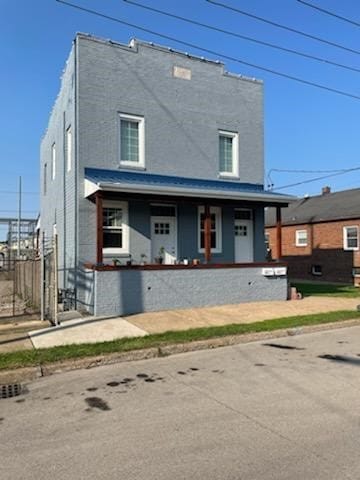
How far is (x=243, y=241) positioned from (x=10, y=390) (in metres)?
12.0

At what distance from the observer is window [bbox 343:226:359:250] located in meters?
25.5

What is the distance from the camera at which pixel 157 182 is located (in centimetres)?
1491

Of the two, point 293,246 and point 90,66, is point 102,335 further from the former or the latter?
point 293,246

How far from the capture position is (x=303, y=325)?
11055mm

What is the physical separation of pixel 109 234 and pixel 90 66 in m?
Result: 5.46

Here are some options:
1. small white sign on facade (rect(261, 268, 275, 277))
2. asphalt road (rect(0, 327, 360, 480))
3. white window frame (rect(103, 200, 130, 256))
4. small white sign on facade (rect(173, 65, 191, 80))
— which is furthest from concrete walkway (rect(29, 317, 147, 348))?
small white sign on facade (rect(173, 65, 191, 80))

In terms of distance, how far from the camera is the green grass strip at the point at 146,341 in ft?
25.1

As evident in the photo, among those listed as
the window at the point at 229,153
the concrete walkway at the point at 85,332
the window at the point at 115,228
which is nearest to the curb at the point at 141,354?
the concrete walkway at the point at 85,332

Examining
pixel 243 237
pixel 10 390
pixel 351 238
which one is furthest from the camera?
pixel 351 238

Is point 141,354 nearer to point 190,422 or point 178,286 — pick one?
point 190,422

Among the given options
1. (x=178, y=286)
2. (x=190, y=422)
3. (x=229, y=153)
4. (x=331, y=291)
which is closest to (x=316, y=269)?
(x=331, y=291)

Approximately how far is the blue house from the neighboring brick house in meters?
10.4

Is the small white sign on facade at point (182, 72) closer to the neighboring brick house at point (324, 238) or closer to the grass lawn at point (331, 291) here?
the grass lawn at point (331, 291)

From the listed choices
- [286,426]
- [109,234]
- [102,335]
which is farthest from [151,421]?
[109,234]
